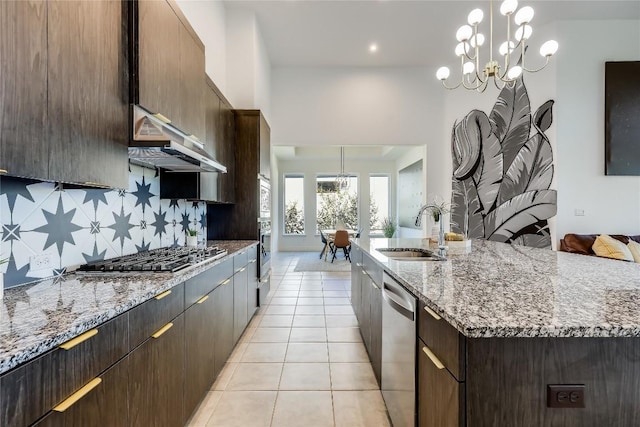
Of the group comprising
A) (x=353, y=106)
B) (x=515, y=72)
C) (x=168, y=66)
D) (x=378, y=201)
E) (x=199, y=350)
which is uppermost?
(x=353, y=106)

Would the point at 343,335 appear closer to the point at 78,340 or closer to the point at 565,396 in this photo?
the point at 565,396

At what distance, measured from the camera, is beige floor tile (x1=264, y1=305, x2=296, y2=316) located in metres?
3.75

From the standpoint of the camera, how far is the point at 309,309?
3.87 metres

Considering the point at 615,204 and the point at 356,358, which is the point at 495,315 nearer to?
the point at 356,358

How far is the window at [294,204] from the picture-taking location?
972 cm

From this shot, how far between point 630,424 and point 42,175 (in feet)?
6.65

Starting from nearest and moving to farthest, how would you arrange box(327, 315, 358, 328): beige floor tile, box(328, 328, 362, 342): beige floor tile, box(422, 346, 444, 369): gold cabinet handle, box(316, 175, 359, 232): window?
box(422, 346, 444, 369): gold cabinet handle
box(328, 328, 362, 342): beige floor tile
box(327, 315, 358, 328): beige floor tile
box(316, 175, 359, 232): window

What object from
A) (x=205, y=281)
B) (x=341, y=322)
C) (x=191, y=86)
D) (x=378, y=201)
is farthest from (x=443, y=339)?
(x=378, y=201)

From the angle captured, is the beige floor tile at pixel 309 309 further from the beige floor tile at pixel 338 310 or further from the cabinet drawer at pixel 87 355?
the cabinet drawer at pixel 87 355

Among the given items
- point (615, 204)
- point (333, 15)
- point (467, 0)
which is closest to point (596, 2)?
point (467, 0)

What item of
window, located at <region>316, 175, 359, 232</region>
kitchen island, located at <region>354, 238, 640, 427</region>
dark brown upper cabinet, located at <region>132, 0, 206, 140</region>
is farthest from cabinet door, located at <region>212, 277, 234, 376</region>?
window, located at <region>316, 175, 359, 232</region>

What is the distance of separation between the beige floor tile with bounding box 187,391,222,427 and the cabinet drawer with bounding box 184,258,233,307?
0.74 meters

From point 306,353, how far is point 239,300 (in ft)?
2.51

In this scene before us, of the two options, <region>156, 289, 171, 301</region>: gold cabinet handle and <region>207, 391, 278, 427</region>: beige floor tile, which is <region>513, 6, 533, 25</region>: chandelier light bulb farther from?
<region>207, 391, 278, 427</region>: beige floor tile
